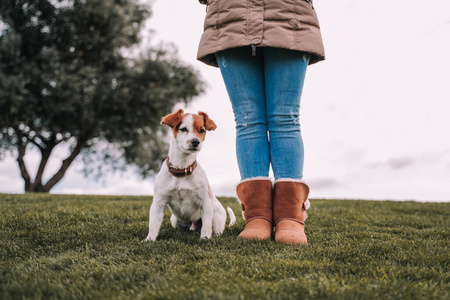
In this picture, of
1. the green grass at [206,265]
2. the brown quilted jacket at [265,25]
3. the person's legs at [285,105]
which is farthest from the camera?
the person's legs at [285,105]

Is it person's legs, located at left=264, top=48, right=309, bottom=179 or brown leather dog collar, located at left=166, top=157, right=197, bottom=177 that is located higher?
person's legs, located at left=264, top=48, right=309, bottom=179

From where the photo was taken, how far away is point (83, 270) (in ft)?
7.68

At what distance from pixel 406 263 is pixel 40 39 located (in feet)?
49.1

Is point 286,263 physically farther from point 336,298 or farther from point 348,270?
point 336,298

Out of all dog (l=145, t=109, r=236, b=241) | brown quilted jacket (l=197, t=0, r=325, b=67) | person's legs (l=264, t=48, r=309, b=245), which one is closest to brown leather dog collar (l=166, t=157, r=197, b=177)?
dog (l=145, t=109, r=236, b=241)

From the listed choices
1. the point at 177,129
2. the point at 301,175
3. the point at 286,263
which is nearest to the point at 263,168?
the point at 301,175

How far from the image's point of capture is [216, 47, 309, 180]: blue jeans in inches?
129

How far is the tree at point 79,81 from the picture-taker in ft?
43.0

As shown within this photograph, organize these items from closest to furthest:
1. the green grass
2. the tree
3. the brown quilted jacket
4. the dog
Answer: the green grass < the brown quilted jacket < the dog < the tree

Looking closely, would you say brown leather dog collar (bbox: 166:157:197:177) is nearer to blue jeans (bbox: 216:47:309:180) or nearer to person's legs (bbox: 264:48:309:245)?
blue jeans (bbox: 216:47:309:180)

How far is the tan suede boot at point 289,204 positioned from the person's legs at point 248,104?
202 millimetres

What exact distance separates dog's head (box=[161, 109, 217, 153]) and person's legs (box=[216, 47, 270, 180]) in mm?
351

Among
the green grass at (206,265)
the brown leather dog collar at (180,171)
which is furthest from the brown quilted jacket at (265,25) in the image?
the green grass at (206,265)

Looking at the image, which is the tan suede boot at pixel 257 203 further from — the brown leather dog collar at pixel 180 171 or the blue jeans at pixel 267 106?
the brown leather dog collar at pixel 180 171
